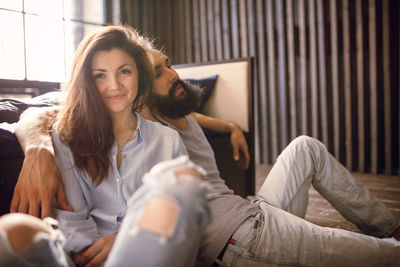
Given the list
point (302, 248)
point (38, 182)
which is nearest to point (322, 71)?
point (302, 248)

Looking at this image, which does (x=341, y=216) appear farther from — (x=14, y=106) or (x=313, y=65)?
(x=313, y=65)

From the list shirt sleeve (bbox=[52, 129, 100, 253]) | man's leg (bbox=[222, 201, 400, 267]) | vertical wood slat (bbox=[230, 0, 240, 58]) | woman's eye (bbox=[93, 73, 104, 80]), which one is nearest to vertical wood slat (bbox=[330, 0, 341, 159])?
vertical wood slat (bbox=[230, 0, 240, 58])

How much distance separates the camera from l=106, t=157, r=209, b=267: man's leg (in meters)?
0.58

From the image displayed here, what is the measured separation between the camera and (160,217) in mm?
582

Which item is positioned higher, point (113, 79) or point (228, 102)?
point (113, 79)

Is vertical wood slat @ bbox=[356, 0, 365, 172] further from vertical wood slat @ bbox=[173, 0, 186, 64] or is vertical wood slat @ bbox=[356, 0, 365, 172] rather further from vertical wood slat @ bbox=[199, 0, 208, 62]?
vertical wood slat @ bbox=[173, 0, 186, 64]

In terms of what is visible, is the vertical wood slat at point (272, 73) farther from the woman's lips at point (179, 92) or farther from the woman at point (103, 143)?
the woman at point (103, 143)

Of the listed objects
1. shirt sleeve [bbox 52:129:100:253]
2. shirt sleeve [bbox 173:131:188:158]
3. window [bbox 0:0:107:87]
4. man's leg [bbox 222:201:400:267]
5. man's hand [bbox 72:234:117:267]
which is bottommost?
man's leg [bbox 222:201:400:267]

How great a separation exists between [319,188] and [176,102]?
0.73 meters

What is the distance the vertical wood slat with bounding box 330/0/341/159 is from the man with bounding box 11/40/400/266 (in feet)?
7.71

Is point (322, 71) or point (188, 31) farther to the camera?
point (188, 31)

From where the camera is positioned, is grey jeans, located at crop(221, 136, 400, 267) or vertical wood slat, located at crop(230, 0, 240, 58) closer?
grey jeans, located at crop(221, 136, 400, 267)

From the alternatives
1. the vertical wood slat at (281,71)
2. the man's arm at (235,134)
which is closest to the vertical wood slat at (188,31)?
the vertical wood slat at (281,71)

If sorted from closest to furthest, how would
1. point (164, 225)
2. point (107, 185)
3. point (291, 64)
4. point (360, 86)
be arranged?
1. point (164, 225)
2. point (107, 185)
3. point (360, 86)
4. point (291, 64)
